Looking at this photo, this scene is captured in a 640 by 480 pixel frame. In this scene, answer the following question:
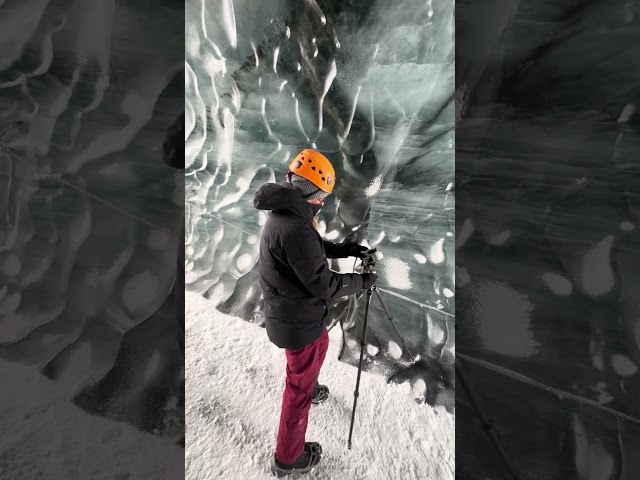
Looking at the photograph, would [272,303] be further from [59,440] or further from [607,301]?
[607,301]

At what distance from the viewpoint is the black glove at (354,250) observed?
1.93 meters

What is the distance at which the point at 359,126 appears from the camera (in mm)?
2184

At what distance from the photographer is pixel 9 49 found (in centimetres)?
48

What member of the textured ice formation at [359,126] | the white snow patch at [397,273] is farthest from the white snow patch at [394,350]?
the white snow patch at [397,273]

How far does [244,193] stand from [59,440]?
7.65ft

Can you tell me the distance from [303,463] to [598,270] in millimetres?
1736

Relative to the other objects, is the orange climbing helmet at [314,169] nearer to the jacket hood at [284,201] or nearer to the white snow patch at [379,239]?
the jacket hood at [284,201]

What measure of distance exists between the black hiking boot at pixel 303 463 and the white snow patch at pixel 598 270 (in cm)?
167

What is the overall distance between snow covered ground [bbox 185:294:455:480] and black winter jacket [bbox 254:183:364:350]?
0.75 metres

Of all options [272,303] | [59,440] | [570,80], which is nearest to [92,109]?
[59,440]

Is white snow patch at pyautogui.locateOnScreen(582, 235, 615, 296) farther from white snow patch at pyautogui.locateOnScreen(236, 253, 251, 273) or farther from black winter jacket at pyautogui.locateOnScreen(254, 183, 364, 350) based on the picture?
white snow patch at pyautogui.locateOnScreen(236, 253, 251, 273)

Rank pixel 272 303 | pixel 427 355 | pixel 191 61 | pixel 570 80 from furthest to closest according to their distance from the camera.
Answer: pixel 191 61
pixel 427 355
pixel 272 303
pixel 570 80

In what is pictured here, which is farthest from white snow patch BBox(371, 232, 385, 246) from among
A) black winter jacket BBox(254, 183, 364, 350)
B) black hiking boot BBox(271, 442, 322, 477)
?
black hiking boot BBox(271, 442, 322, 477)

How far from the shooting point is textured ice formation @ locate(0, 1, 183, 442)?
50cm
